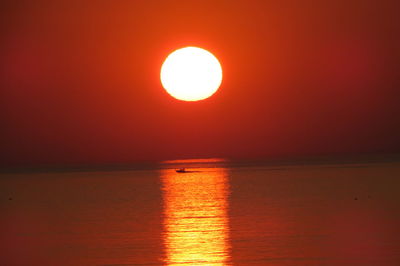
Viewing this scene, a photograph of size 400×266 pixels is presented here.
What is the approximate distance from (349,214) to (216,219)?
6.03 feet

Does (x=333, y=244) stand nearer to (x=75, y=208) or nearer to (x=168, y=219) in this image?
(x=168, y=219)

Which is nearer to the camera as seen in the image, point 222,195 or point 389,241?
point 389,241

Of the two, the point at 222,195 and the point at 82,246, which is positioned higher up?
the point at 222,195

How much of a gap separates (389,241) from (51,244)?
3.51 m

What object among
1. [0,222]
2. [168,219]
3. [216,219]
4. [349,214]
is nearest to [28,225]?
[0,222]

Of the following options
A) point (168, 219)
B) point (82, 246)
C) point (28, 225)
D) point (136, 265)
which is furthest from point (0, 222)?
point (136, 265)

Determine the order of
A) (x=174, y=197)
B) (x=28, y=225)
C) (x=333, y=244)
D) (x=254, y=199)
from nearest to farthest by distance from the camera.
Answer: (x=333, y=244)
(x=28, y=225)
(x=254, y=199)
(x=174, y=197)

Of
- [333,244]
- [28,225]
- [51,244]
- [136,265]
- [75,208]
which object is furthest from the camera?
[75,208]

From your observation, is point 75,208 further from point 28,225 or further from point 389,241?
point 389,241

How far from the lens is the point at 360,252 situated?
19.6 ft

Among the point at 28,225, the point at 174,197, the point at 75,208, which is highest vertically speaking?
the point at 174,197

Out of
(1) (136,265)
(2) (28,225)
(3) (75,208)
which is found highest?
(3) (75,208)

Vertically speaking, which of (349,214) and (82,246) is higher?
(349,214)

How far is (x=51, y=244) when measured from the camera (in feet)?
23.3
